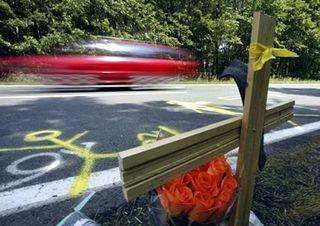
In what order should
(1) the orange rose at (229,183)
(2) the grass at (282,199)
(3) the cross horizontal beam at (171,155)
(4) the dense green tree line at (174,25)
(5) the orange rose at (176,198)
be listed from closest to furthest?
(3) the cross horizontal beam at (171,155), (5) the orange rose at (176,198), (1) the orange rose at (229,183), (2) the grass at (282,199), (4) the dense green tree line at (174,25)

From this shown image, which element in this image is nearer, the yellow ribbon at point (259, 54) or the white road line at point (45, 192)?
the yellow ribbon at point (259, 54)

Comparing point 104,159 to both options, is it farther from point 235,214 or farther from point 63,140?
point 235,214

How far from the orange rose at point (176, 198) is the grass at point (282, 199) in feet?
1.34

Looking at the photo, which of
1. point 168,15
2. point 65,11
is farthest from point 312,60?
point 65,11

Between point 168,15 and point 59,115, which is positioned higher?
point 168,15

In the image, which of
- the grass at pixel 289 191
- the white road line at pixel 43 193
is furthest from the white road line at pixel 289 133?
the white road line at pixel 43 193

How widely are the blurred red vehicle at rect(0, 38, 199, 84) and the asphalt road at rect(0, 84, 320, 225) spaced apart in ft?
6.67

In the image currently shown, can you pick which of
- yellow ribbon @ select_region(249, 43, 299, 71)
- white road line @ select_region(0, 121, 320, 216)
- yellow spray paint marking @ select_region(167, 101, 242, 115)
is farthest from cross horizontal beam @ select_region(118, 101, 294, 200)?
yellow spray paint marking @ select_region(167, 101, 242, 115)

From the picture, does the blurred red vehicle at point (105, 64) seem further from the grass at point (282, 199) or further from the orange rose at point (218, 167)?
the orange rose at point (218, 167)

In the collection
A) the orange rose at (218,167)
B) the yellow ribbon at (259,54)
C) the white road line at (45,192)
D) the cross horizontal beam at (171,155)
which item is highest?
the yellow ribbon at (259,54)

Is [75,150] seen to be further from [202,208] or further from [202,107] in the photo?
[202,107]

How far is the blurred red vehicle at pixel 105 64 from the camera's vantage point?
9797 millimetres

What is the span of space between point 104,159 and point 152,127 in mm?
1573

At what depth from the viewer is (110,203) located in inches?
97.3
